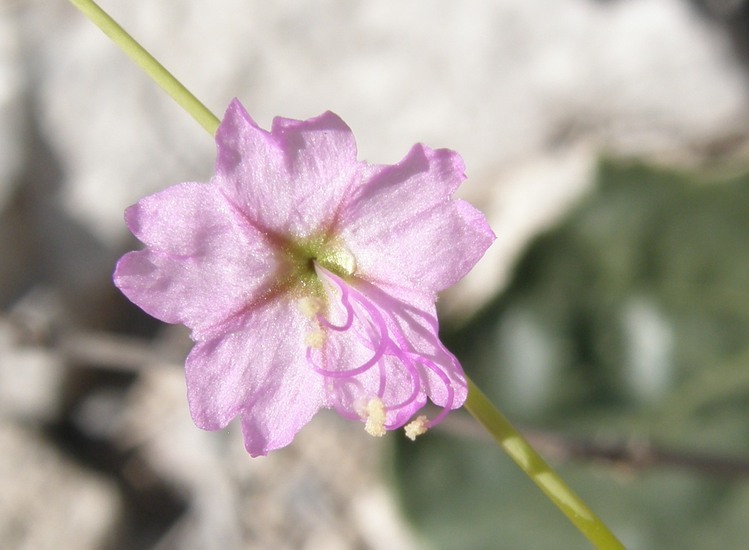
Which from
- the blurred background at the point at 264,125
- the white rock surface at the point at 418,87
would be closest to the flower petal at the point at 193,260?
the blurred background at the point at 264,125

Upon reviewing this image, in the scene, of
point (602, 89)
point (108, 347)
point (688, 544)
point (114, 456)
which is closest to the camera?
point (688, 544)

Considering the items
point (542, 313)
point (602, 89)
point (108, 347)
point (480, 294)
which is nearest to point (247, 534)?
point (108, 347)

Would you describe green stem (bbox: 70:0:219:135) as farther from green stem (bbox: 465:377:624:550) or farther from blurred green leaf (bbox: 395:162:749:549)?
blurred green leaf (bbox: 395:162:749:549)

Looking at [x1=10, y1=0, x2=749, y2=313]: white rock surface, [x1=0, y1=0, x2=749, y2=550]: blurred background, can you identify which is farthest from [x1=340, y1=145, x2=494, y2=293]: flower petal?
[x1=10, y1=0, x2=749, y2=313]: white rock surface

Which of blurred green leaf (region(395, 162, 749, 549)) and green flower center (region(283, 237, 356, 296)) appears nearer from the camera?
green flower center (region(283, 237, 356, 296))

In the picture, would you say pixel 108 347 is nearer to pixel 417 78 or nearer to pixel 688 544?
pixel 417 78


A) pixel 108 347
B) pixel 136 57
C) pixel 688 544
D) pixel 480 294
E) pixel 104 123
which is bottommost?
pixel 688 544

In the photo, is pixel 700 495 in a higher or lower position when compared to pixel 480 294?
lower
